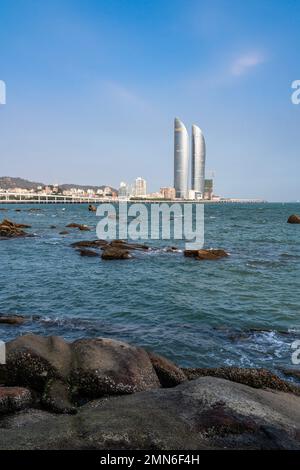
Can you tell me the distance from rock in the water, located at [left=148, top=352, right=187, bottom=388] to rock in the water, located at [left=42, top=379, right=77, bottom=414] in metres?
2.21

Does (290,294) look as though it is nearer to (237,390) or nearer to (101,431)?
(237,390)

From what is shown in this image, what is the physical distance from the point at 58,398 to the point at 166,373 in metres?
2.66

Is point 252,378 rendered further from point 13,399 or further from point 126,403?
point 13,399

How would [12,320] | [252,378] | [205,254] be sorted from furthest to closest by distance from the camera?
[205,254] → [12,320] → [252,378]

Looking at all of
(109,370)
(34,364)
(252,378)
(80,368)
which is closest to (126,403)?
(109,370)

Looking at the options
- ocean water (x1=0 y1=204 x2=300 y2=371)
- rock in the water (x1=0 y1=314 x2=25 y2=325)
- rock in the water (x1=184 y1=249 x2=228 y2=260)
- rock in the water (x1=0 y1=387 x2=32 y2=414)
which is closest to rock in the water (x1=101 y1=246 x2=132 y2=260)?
ocean water (x1=0 y1=204 x2=300 y2=371)

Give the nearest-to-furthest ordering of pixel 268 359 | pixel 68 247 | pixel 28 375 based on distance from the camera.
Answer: pixel 28 375 < pixel 268 359 < pixel 68 247

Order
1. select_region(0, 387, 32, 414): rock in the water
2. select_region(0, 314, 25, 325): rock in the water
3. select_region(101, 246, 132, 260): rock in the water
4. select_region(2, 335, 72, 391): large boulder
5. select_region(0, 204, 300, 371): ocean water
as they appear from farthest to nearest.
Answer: select_region(101, 246, 132, 260): rock in the water < select_region(0, 314, 25, 325): rock in the water < select_region(0, 204, 300, 371): ocean water < select_region(2, 335, 72, 391): large boulder < select_region(0, 387, 32, 414): rock in the water

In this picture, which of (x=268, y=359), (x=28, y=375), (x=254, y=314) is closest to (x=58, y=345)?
(x=28, y=375)

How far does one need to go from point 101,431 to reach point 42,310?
12.5 meters

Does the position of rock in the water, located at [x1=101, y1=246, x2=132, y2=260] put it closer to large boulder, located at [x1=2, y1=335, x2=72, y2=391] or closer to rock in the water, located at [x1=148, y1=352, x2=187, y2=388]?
rock in the water, located at [x1=148, y1=352, x2=187, y2=388]

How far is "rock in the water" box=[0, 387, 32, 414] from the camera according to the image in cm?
686

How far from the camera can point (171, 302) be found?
1872cm
